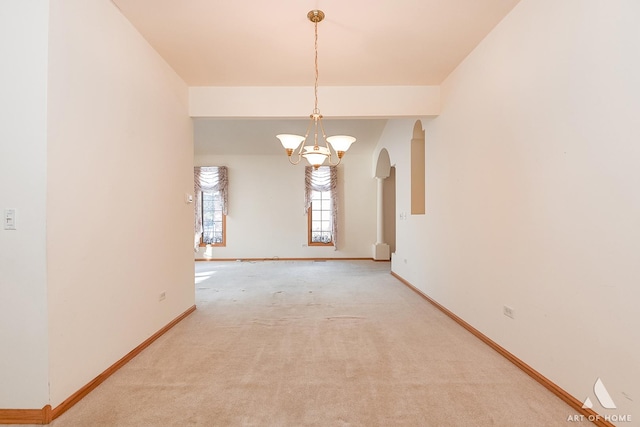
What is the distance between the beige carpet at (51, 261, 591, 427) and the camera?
190cm

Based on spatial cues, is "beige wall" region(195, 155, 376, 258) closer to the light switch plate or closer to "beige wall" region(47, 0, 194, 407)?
"beige wall" region(47, 0, 194, 407)

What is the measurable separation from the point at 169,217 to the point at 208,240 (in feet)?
17.7

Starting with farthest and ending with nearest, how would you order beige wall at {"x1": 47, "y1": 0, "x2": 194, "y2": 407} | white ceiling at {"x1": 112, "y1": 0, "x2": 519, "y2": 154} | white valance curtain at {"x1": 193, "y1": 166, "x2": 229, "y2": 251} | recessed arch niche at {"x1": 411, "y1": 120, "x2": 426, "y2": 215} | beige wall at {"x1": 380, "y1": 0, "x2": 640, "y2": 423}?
1. white valance curtain at {"x1": 193, "y1": 166, "x2": 229, "y2": 251}
2. recessed arch niche at {"x1": 411, "y1": 120, "x2": 426, "y2": 215}
3. white ceiling at {"x1": 112, "y1": 0, "x2": 519, "y2": 154}
4. beige wall at {"x1": 47, "y1": 0, "x2": 194, "y2": 407}
5. beige wall at {"x1": 380, "y1": 0, "x2": 640, "y2": 423}

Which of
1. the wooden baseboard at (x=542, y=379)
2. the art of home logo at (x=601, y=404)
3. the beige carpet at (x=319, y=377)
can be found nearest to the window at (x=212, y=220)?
the beige carpet at (x=319, y=377)

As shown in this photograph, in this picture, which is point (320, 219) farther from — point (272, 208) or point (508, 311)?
point (508, 311)

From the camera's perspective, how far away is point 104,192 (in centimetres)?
235

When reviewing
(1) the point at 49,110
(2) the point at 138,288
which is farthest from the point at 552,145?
(2) the point at 138,288

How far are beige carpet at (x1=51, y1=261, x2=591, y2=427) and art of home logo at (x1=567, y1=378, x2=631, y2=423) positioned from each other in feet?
0.27

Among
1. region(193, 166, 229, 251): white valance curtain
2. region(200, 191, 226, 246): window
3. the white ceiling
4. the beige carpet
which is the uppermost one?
the white ceiling

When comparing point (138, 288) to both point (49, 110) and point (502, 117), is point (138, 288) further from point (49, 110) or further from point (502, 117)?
point (502, 117)

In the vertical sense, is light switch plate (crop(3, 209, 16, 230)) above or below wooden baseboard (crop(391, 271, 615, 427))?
above

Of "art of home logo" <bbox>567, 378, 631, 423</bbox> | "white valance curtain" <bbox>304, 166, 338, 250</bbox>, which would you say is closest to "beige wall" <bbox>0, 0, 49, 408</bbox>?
"art of home logo" <bbox>567, 378, 631, 423</bbox>

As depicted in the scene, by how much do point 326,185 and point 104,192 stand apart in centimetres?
646

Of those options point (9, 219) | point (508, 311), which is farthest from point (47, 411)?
point (508, 311)
